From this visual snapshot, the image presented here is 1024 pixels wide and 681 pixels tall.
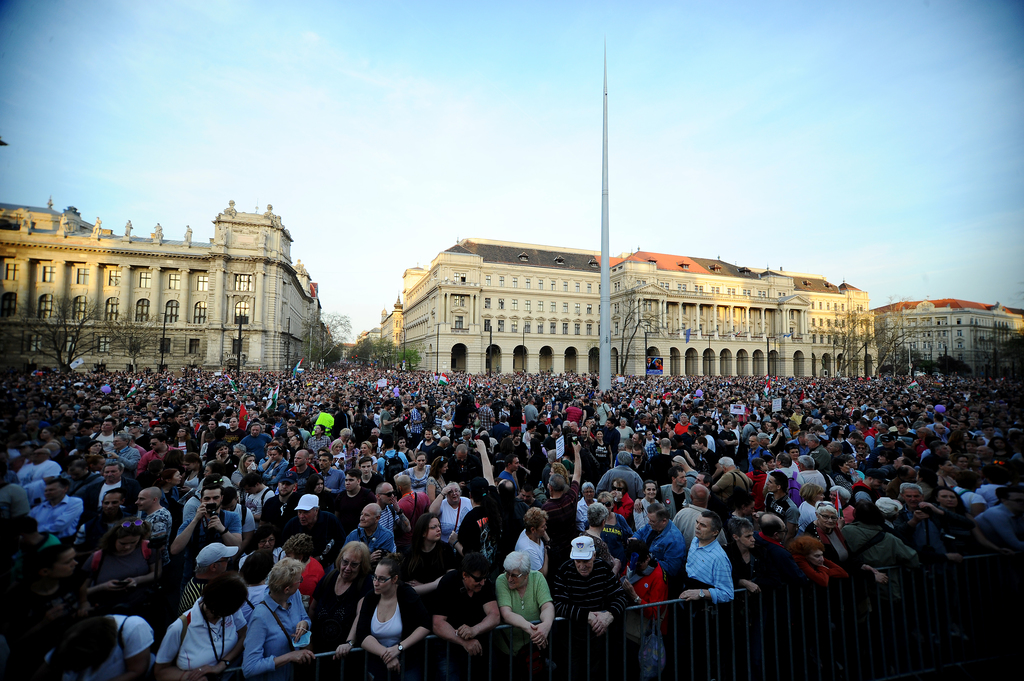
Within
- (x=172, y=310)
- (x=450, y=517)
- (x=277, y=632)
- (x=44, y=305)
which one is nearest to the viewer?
(x=277, y=632)

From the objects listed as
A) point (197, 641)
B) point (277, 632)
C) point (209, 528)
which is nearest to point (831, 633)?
point (277, 632)

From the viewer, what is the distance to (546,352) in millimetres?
72688

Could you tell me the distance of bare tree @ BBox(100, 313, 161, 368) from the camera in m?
34.4

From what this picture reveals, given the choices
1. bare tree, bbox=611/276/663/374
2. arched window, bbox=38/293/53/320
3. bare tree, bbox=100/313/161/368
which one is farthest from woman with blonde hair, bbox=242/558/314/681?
bare tree, bbox=611/276/663/374

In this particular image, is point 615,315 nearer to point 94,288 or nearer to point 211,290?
point 211,290

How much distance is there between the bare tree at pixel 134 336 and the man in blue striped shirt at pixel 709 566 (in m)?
35.6

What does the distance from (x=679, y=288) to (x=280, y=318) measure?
58.8 metres

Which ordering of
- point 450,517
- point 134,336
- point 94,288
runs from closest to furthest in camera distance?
1. point 450,517
2. point 94,288
3. point 134,336

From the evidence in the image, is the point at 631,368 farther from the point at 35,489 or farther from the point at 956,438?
the point at 35,489

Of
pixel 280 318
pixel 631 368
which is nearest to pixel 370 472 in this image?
pixel 280 318

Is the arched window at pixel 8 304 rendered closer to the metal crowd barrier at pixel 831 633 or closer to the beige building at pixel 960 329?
the metal crowd barrier at pixel 831 633

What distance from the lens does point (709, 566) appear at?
4.05 metres

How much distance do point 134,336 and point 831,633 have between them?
155ft

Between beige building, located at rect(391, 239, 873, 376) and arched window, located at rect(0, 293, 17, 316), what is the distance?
194 ft
